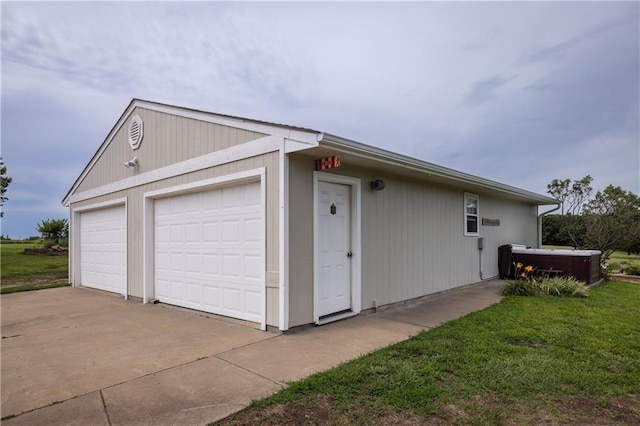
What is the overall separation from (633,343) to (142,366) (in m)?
5.72

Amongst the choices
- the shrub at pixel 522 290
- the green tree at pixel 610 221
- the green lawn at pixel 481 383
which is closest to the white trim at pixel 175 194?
the green lawn at pixel 481 383

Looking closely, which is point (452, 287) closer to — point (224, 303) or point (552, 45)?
point (224, 303)

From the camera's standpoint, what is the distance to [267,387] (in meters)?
3.21

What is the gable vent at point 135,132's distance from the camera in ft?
27.0

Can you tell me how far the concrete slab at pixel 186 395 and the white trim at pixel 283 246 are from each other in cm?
128

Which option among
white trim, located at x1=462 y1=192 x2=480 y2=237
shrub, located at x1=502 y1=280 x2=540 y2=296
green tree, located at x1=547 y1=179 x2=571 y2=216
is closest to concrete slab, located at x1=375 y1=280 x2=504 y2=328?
shrub, located at x1=502 y1=280 x2=540 y2=296

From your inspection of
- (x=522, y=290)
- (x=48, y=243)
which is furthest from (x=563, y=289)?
(x=48, y=243)

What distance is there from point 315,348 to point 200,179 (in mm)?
3798

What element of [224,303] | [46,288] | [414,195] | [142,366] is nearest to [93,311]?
[224,303]

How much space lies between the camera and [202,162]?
645 centimetres

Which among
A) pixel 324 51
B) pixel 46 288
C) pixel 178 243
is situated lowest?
pixel 46 288

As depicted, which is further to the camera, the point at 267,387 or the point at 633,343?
the point at 633,343

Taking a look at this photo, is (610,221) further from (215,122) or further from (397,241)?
(215,122)

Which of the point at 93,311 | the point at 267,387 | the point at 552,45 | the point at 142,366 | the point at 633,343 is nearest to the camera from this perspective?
the point at 267,387
